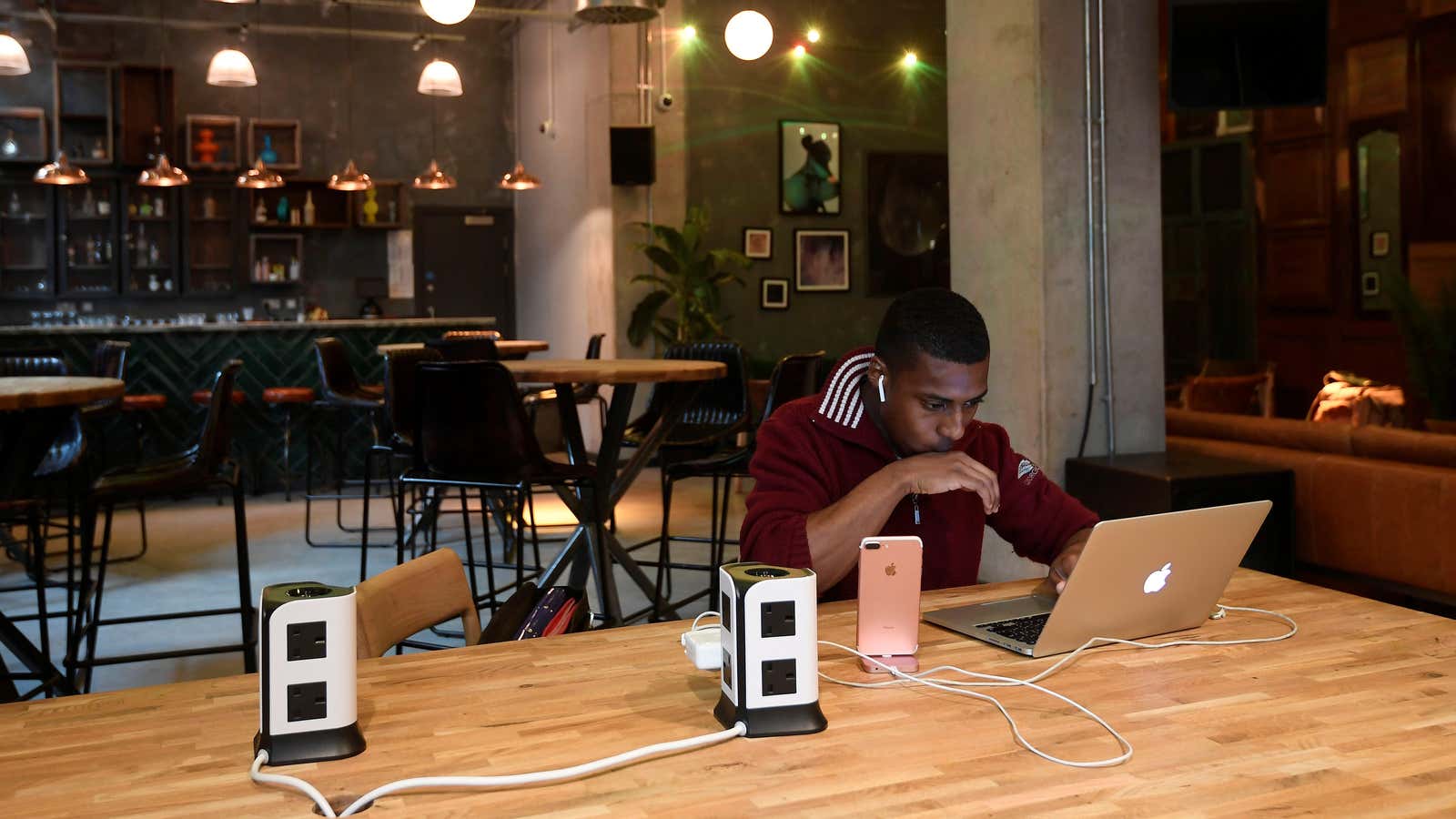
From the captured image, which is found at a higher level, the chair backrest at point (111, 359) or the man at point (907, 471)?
the chair backrest at point (111, 359)

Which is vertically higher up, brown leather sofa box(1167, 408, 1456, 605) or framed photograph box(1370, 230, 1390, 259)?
framed photograph box(1370, 230, 1390, 259)

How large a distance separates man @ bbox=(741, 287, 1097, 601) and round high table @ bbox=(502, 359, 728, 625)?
78.8 inches

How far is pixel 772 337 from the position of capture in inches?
430

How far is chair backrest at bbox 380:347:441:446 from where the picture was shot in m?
5.23

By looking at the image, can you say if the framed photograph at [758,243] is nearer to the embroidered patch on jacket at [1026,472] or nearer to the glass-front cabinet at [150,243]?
the glass-front cabinet at [150,243]

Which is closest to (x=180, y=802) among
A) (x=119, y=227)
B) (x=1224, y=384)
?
(x=1224, y=384)

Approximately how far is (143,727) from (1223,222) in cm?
988

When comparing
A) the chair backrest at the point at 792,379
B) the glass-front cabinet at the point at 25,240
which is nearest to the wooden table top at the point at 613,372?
the chair backrest at the point at 792,379

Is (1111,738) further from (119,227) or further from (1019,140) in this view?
(119,227)

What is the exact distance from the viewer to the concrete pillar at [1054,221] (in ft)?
16.7

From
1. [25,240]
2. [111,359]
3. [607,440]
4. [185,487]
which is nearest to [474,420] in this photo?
[607,440]

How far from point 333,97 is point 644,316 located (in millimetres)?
4471

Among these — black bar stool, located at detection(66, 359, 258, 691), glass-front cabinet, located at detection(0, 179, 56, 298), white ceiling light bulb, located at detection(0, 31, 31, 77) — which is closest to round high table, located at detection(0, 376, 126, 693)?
black bar stool, located at detection(66, 359, 258, 691)

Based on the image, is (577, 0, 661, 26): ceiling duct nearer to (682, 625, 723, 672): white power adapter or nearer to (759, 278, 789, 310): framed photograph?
(759, 278, 789, 310): framed photograph
